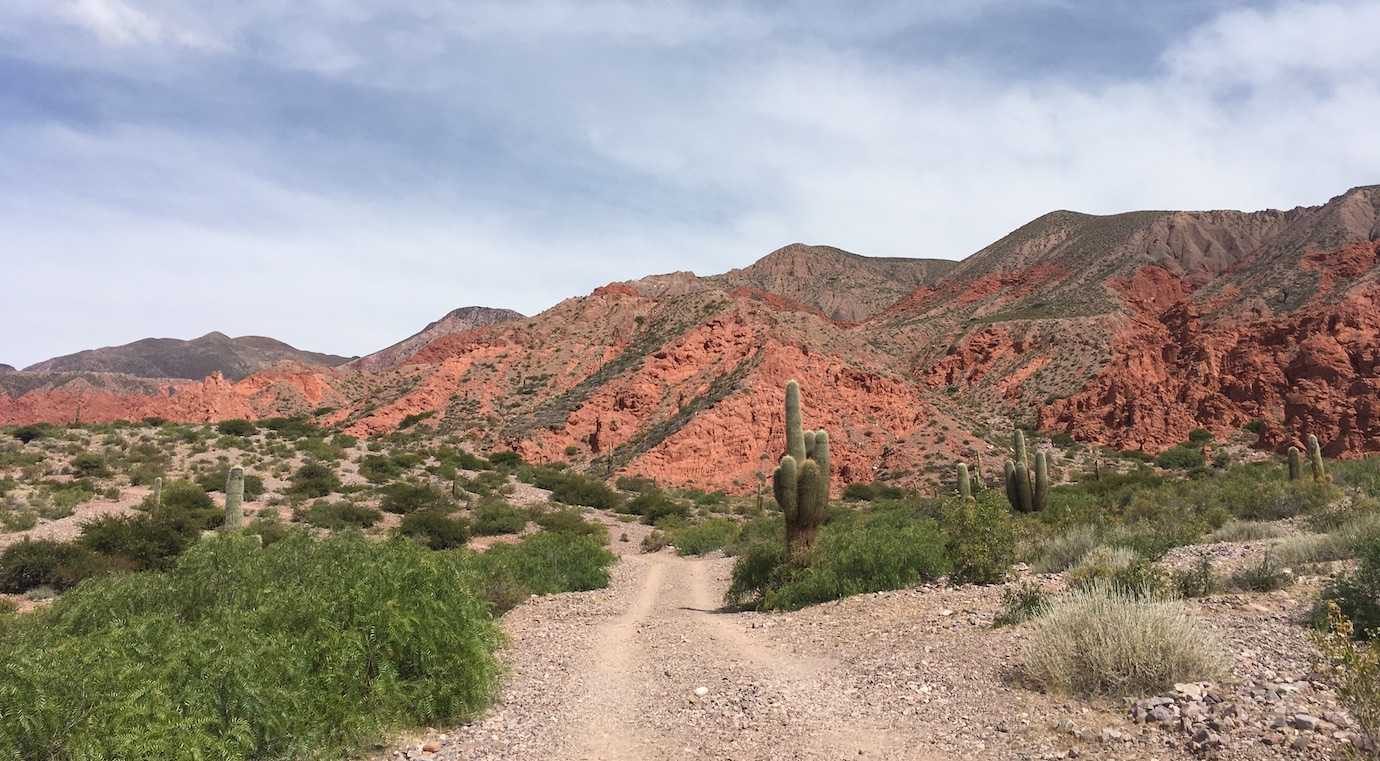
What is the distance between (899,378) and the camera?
55.8 meters

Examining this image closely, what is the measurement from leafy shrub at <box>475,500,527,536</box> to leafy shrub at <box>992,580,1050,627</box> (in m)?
21.2

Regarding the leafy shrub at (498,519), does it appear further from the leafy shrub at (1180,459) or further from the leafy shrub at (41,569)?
the leafy shrub at (1180,459)

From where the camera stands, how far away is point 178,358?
6024 inches

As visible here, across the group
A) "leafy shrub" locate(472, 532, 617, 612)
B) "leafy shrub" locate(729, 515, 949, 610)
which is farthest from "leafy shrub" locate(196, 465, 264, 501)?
"leafy shrub" locate(729, 515, 949, 610)

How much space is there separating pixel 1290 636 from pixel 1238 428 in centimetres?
5078

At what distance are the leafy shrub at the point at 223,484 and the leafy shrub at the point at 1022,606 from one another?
2782cm

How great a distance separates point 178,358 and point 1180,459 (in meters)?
163

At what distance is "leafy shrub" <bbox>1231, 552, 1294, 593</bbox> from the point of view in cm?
1020

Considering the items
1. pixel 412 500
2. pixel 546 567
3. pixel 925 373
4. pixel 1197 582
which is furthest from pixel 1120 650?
pixel 925 373

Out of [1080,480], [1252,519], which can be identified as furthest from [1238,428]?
[1252,519]

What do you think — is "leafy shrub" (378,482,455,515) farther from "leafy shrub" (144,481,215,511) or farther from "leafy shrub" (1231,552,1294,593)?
"leafy shrub" (1231,552,1294,593)

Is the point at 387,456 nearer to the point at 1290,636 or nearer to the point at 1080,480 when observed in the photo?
the point at 1080,480

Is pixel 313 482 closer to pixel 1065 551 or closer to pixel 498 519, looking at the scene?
pixel 498 519

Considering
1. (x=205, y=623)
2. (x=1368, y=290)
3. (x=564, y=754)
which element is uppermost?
(x=1368, y=290)
